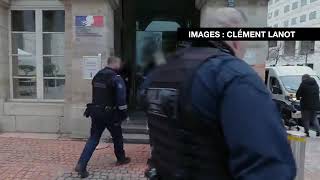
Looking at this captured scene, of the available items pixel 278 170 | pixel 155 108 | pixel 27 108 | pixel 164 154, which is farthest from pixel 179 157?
pixel 27 108

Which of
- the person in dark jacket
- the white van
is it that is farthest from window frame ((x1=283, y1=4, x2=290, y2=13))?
the person in dark jacket

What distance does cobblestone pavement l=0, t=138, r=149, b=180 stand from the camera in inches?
236

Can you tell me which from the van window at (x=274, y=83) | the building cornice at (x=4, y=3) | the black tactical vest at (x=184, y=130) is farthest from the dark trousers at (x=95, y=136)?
the van window at (x=274, y=83)

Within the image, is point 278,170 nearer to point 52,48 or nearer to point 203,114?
point 203,114

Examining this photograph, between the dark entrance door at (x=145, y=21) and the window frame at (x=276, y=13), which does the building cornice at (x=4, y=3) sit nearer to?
the dark entrance door at (x=145, y=21)

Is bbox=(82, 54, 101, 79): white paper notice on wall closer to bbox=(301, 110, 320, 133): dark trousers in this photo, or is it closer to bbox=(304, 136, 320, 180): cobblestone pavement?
bbox=(304, 136, 320, 180): cobblestone pavement

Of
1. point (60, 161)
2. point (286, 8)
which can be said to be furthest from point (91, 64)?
point (286, 8)

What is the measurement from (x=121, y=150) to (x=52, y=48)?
368 cm

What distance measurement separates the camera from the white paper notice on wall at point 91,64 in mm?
8273

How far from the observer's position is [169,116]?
188cm

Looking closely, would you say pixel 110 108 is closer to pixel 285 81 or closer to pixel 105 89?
pixel 105 89

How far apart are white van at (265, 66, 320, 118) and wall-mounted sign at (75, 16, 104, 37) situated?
7.39m

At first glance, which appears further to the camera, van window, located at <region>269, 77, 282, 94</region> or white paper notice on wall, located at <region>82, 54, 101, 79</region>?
van window, located at <region>269, 77, 282, 94</region>

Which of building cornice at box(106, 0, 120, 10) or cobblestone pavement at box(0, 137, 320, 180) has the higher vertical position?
building cornice at box(106, 0, 120, 10)
